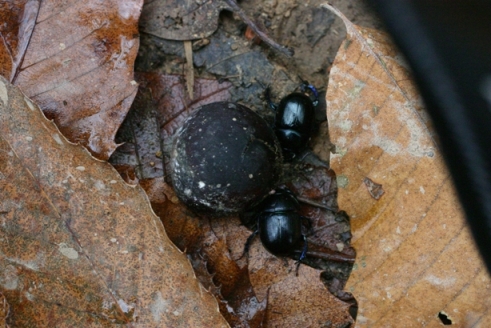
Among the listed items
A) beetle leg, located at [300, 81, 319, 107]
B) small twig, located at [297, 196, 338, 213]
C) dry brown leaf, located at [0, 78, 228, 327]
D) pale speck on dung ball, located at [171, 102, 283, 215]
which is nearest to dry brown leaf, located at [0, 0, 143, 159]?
dry brown leaf, located at [0, 78, 228, 327]

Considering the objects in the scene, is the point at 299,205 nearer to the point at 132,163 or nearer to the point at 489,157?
the point at 132,163

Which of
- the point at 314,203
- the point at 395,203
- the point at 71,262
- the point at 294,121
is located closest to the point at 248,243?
the point at 314,203

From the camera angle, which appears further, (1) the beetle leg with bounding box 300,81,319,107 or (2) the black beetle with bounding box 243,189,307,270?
(1) the beetle leg with bounding box 300,81,319,107

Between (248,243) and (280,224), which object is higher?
(280,224)

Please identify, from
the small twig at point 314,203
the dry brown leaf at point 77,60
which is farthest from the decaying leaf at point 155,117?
the small twig at point 314,203

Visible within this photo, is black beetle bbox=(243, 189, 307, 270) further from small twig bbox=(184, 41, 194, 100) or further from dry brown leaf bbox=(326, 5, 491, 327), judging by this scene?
small twig bbox=(184, 41, 194, 100)

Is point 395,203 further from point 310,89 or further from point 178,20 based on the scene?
point 178,20

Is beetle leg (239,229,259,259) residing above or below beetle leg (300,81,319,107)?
below
